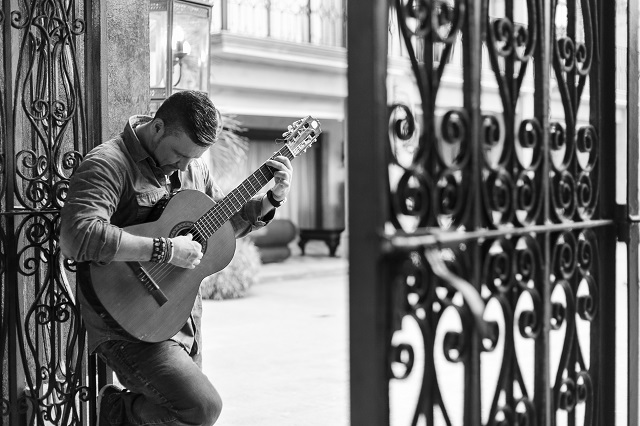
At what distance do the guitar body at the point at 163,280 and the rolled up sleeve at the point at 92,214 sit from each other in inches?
7.4

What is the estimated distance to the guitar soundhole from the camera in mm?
3811

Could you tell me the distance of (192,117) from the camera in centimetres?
362

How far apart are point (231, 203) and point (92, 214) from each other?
69cm

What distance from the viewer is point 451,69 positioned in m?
19.4

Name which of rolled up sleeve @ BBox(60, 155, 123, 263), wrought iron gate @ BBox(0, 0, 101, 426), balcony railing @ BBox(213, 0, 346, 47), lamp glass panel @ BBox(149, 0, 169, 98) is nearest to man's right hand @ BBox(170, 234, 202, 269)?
rolled up sleeve @ BBox(60, 155, 123, 263)

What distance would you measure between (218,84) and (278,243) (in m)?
4.57

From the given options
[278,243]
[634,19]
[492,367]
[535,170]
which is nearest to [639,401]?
[535,170]

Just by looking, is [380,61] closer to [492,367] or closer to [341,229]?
[492,367]

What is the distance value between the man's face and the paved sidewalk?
2184mm

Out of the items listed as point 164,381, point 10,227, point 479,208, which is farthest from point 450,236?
point 10,227

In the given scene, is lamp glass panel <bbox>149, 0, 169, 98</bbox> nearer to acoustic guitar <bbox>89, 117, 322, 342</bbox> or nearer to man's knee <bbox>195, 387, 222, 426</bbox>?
acoustic guitar <bbox>89, 117, 322, 342</bbox>

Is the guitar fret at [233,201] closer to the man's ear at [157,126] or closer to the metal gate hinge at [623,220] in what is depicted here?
the man's ear at [157,126]

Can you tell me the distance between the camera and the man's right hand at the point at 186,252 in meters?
3.66

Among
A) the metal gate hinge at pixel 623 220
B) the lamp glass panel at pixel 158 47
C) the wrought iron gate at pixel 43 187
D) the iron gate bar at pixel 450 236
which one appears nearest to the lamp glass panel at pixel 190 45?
the lamp glass panel at pixel 158 47
